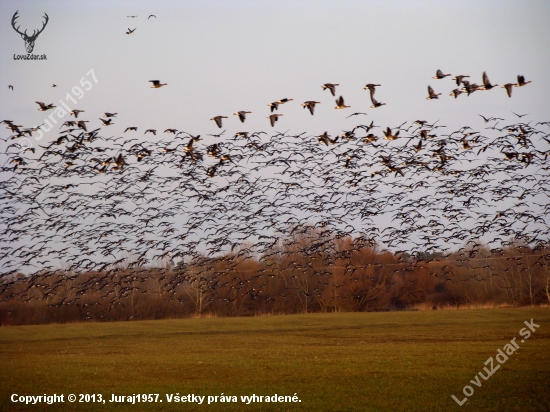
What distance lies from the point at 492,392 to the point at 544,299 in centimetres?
7005

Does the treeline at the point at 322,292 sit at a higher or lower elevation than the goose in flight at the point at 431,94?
lower

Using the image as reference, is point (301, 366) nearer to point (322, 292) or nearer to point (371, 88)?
point (371, 88)

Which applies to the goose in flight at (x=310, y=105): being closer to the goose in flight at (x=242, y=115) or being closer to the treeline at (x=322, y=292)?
the goose in flight at (x=242, y=115)

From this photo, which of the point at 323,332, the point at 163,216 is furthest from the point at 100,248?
the point at 323,332

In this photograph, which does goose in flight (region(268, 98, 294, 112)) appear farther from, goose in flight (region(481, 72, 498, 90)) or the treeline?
the treeline

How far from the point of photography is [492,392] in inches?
918

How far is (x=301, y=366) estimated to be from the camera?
3139cm

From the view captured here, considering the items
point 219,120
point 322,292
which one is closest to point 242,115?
point 219,120

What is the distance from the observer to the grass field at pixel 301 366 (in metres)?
22.7

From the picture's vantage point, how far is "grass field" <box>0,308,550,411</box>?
22.7 metres

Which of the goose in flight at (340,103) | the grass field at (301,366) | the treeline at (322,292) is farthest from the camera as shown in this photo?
the treeline at (322,292)

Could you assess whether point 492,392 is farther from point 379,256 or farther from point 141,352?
point 379,256

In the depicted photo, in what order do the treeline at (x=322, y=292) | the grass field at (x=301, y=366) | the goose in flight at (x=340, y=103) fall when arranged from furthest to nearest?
1. the treeline at (x=322, y=292)
2. the goose in flight at (x=340, y=103)
3. the grass field at (x=301, y=366)

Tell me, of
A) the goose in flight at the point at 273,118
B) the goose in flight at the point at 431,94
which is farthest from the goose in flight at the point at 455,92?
the goose in flight at the point at 273,118
